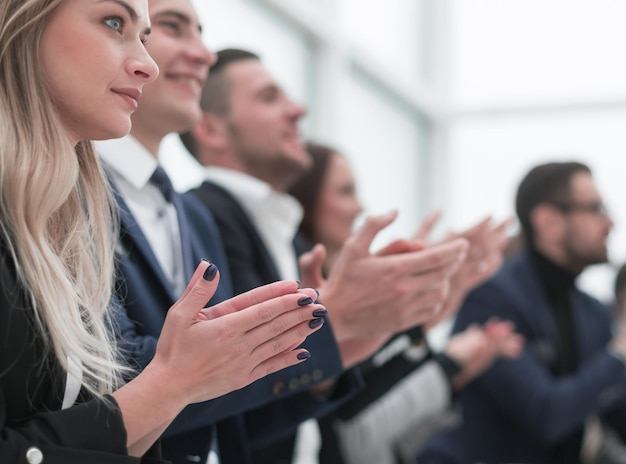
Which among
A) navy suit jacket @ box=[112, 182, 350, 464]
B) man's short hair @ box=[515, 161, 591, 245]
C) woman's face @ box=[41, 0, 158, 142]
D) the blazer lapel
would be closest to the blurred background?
man's short hair @ box=[515, 161, 591, 245]

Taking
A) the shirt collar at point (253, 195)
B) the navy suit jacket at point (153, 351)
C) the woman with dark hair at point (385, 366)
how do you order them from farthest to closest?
the woman with dark hair at point (385, 366) → the shirt collar at point (253, 195) → the navy suit jacket at point (153, 351)

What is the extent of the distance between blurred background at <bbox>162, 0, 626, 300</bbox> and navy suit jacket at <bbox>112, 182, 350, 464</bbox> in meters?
4.06

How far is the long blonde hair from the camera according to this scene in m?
1.07

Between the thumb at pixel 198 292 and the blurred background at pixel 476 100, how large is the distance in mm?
4721

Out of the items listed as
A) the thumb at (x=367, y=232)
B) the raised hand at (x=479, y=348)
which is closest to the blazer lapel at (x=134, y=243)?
the thumb at (x=367, y=232)

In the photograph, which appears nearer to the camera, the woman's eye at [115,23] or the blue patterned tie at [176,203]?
the woman's eye at [115,23]

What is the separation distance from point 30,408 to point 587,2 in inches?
266

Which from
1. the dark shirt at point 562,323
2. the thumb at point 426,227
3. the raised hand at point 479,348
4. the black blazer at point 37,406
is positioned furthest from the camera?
the dark shirt at point 562,323

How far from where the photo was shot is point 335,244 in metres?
3.09

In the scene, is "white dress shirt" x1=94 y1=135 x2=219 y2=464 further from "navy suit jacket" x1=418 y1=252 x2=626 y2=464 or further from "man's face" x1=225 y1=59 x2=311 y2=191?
A: "navy suit jacket" x1=418 y1=252 x2=626 y2=464

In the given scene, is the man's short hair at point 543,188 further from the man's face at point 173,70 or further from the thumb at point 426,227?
the man's face at point 173,70

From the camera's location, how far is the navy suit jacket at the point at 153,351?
4.59 feet

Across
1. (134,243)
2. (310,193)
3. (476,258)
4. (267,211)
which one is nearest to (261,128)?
(267,211)

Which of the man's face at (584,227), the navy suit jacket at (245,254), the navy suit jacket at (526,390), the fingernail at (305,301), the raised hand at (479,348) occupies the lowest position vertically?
the navy suit jacket at (526,390)
